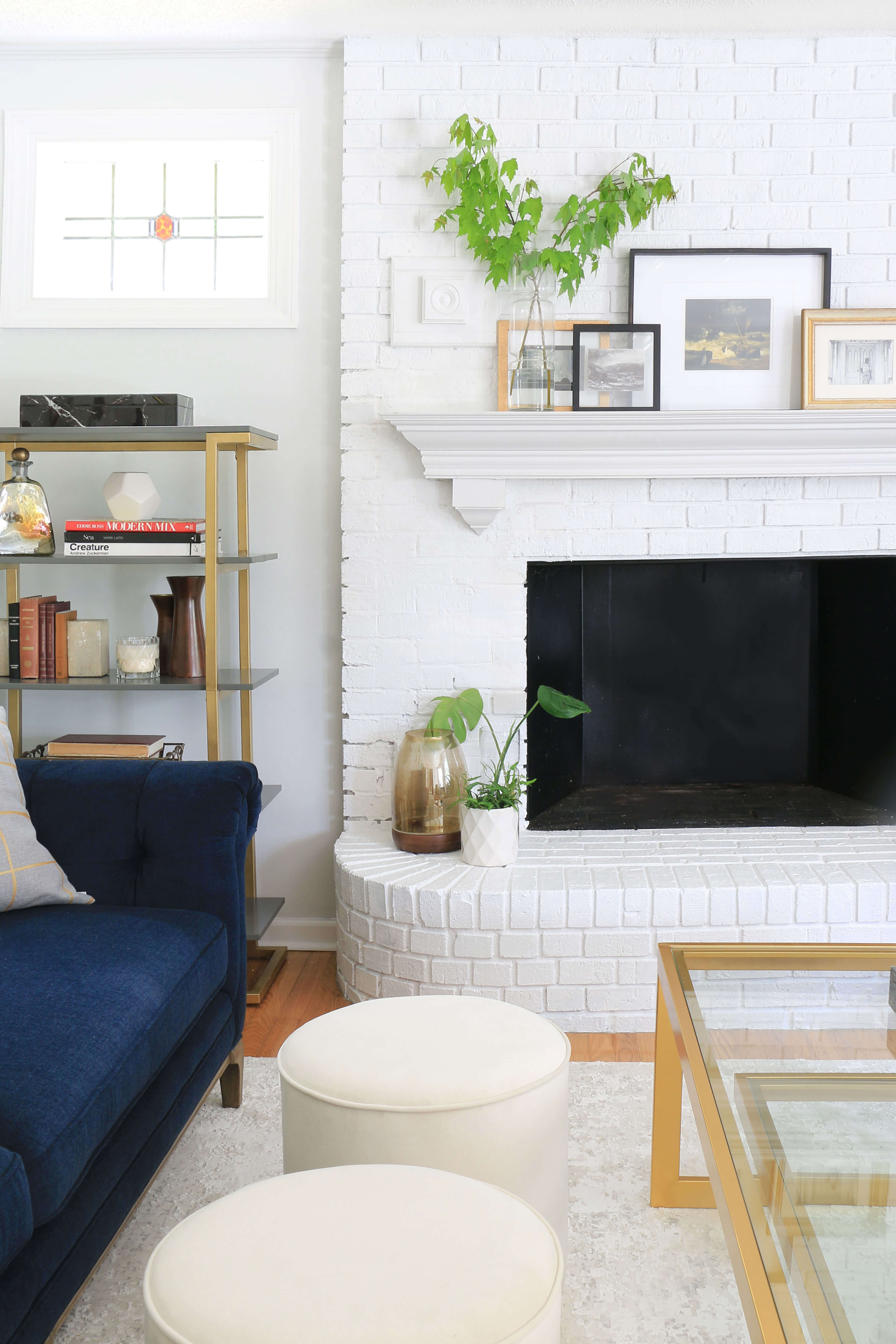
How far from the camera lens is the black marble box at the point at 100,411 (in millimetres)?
2748

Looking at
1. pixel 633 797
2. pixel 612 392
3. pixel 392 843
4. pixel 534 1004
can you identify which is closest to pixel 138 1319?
pixel 534 1004

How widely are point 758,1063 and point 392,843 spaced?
5.19 ft

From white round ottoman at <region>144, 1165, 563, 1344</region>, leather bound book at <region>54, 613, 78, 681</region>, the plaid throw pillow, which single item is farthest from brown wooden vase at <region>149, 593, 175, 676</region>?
white round ottoman at <region>144, 1165, 563, 1344</region>

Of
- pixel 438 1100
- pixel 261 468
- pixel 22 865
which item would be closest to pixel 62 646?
pixel 261 468

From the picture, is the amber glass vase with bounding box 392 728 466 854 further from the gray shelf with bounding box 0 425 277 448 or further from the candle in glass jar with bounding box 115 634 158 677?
the gray shelf with bounding box 0 425 277 448

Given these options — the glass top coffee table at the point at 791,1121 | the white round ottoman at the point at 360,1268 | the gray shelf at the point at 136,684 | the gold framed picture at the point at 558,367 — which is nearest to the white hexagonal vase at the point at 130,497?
the gray shelf at the point at 136,684

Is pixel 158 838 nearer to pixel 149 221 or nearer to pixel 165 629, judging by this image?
pixel 165 629

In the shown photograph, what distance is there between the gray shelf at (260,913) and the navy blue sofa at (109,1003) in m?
0.61

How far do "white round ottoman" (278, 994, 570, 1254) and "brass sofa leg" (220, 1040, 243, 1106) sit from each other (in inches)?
28.3

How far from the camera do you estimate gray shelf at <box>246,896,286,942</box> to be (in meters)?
2.82

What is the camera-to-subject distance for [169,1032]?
171 centimetres

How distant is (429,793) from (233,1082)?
0.91m

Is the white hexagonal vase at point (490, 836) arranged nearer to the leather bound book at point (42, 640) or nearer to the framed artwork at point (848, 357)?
the leather bound book at point (42, 640)

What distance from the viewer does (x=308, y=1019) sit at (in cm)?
267
